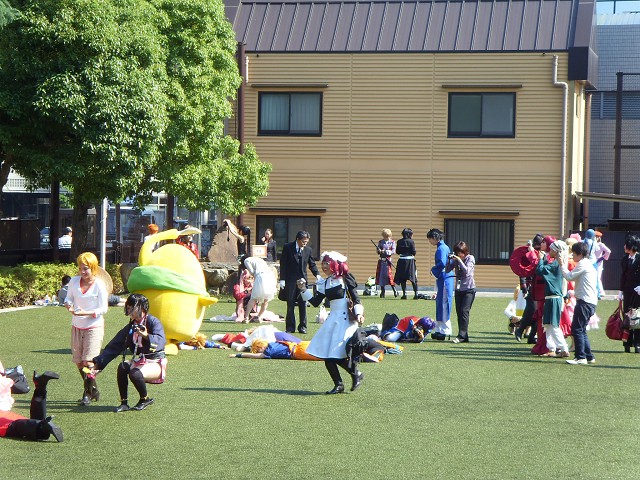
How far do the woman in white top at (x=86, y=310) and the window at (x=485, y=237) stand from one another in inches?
845

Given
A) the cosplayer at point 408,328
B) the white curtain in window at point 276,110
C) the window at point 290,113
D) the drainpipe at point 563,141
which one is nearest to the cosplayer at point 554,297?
the cosplayer at point 408,328

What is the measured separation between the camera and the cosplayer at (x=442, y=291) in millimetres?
17925

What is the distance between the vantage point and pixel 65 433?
952 cm

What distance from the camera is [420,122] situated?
107 ft

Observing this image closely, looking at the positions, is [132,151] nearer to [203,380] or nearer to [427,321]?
[427,321]

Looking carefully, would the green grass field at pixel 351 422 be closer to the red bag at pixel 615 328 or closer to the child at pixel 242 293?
the red bag at pixel 615 328

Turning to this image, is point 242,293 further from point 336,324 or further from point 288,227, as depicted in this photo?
point 288,227

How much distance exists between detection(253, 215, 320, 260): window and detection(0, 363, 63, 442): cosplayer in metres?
23.2

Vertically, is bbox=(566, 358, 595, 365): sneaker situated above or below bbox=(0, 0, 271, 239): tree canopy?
below

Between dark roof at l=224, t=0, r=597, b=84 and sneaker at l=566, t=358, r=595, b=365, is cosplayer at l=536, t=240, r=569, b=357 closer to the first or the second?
sneaker at l=566, t=358, r=595, b=365

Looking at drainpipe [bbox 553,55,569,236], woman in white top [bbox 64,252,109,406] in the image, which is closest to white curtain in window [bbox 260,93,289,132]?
drainpipe [bbox 553,55,569,236]

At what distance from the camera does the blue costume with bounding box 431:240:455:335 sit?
17.9m

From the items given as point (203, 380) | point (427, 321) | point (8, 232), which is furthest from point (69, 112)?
point (203, 380)

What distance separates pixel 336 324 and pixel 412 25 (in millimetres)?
22364
